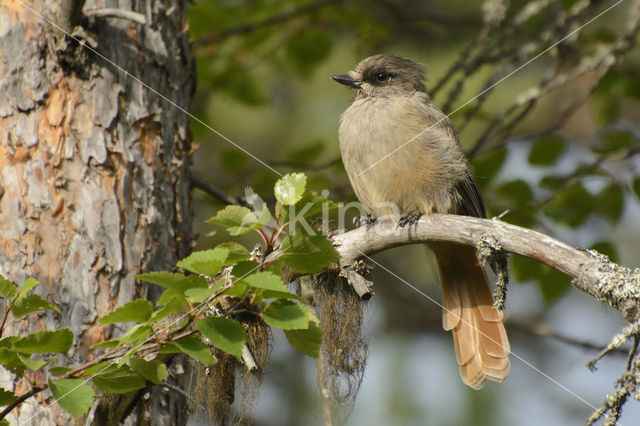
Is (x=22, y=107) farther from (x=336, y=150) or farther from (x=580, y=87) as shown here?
(x=580, y=87)

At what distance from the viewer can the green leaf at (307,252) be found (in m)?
2.32

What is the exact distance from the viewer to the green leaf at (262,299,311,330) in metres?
2.23

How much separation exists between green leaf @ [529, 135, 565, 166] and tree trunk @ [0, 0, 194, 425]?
259 cm

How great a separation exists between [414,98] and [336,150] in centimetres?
260

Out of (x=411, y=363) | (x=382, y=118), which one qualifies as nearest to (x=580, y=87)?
(x=411, y=363)

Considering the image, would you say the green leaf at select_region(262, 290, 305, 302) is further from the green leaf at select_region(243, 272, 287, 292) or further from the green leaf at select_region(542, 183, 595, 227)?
the green leaf at select_region(542, 183, 595, 227)

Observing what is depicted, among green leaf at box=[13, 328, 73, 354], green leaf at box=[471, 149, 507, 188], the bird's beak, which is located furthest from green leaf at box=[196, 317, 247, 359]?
green leaf at box=[471, 149, 507, 188]

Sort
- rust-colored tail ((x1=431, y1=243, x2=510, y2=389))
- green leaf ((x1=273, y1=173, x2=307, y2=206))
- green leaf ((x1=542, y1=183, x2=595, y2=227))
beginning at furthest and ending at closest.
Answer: green leaf ((x1=542, y1=183, x2=595, y2=227)), rust-colored tail ((x1=431, y1=243, x2=510, y2=389)), green leaf ((x1=273, y1=173, x2=307, y2=206))

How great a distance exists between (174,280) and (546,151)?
3532mm

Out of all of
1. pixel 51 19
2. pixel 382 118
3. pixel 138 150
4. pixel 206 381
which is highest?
pixel 382 118

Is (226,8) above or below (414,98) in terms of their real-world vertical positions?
above

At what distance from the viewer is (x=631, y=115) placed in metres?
7.88

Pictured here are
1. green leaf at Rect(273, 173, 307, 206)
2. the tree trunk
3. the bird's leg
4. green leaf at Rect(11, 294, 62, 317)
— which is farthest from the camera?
the bird's leg

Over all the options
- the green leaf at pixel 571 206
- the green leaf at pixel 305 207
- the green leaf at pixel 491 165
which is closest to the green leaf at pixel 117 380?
the green leaf at pixel 305 207
